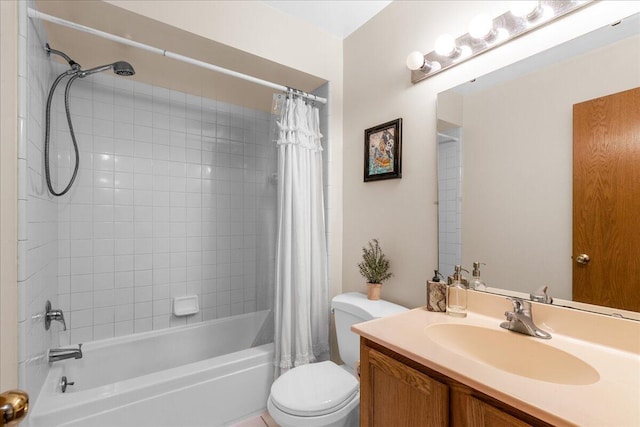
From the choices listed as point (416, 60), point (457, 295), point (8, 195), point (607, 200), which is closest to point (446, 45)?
point (416, 60)

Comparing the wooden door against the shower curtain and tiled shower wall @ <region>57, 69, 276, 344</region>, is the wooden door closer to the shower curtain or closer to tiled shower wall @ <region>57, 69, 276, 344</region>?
the shower curtain

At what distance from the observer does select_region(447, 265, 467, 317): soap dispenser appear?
1.23 m

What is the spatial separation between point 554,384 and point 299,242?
1372 mm

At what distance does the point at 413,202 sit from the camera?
5.26 ft

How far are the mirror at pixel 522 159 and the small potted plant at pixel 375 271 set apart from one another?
0.37 meters

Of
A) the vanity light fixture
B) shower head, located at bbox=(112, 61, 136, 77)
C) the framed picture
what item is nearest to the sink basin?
the framed picture

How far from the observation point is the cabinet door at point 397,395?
2.63ft

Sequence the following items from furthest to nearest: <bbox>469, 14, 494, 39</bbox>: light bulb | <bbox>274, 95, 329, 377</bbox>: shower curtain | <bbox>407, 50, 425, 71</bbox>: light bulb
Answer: <bbox>274, 95, 329, 377</bbox>: shower curtain → <bbox>407, 50, 425, 71</bbox>: light bulb → <bbox>469, 14, 494, 39</bbox>: light bulb

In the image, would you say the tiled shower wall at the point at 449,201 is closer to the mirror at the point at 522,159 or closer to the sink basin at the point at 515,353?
the mirror at the point at 522,159

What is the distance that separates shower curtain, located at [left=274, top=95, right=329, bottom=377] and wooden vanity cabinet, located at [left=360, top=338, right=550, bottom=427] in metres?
0.83

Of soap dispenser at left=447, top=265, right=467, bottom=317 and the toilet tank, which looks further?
the toilet tank

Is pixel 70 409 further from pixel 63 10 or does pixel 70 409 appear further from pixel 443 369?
pixel 63 10

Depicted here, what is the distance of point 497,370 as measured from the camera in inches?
29.7

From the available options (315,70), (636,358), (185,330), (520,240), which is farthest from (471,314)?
(185,330)
